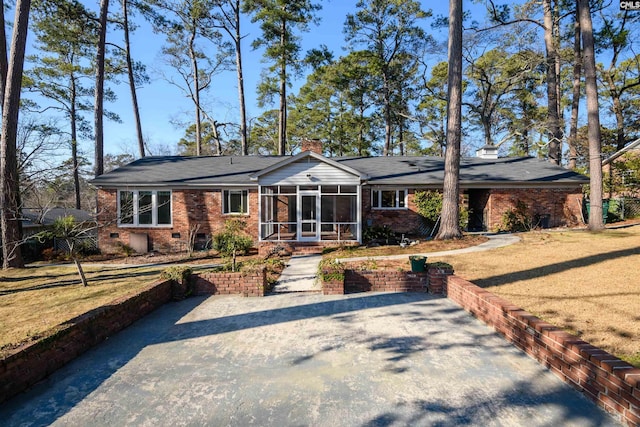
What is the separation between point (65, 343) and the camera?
157 inches

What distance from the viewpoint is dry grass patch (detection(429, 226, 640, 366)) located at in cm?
427

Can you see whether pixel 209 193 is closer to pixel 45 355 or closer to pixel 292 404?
pixel 45 355

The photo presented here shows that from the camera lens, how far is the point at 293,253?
11961 millimetres

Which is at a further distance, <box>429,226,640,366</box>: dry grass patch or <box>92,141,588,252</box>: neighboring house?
<box>92,141,588,252</box>: neighboring house

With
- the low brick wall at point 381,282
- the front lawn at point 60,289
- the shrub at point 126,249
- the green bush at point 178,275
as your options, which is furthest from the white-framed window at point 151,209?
the low brick wall at point 381,282

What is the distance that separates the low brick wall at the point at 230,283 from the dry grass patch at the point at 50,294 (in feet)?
4.70

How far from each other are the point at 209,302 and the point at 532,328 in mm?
5615

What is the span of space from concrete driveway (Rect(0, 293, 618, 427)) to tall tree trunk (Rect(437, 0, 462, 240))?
775cm

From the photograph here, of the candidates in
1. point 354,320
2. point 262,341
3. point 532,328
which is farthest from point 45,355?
point 532,328

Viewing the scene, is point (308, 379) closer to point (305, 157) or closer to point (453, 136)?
point (305, 157)

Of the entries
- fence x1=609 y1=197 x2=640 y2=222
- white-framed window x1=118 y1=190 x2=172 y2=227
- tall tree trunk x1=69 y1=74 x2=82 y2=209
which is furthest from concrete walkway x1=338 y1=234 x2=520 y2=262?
tall tree trunk x1=69 y1=74 x2=82 y2=209

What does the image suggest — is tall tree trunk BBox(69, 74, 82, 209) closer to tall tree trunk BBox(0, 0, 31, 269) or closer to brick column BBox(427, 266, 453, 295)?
tall tree trunk BBox(0, 0, 31, 269)

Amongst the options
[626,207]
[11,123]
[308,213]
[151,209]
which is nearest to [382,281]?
[308,213]
